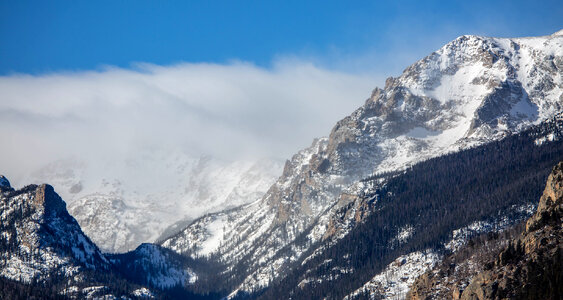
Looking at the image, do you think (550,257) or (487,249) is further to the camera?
(487,249)

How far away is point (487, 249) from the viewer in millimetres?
190250

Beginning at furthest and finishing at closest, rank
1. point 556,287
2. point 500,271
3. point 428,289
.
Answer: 1. point 428,289
2. point 500,271
3. point 556,287

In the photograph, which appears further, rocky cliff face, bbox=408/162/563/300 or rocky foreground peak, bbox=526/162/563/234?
rocky foreground peak, bbox=526/162/563/234

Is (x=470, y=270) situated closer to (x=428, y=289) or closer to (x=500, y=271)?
(x=428, y=289)

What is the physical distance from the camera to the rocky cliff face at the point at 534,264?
11644 cm

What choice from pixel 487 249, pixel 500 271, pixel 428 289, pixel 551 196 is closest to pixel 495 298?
pixel 500 271

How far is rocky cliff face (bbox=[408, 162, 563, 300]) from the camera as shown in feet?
382

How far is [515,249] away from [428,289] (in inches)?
1385

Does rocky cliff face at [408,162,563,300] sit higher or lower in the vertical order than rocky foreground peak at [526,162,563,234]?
lower

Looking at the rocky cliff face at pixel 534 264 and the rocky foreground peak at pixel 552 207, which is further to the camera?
the rocky foreground peak at pixel 552 207

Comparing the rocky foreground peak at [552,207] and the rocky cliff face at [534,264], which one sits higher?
the rocky foreground peak at [552,207]

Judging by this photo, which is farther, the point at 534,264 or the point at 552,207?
the point at 552,207

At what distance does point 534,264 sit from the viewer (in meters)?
120

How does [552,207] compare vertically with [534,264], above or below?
above
